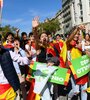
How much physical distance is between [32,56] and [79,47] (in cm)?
114

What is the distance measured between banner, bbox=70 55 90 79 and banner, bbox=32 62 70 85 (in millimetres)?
350

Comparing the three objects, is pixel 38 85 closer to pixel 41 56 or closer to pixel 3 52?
pixel 41 56

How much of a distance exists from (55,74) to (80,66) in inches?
35.4

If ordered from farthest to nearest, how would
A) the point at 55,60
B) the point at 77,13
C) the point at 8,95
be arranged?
Answer: 1. the point at 77,13
2. the point at 55,60
3. the point at 8,95

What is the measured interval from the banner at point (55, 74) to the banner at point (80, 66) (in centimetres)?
35

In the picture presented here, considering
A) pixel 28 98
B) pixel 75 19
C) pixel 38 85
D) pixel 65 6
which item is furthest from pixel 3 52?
pixel 65 6

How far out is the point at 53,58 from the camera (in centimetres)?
912

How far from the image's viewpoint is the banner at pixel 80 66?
9406 millimetres

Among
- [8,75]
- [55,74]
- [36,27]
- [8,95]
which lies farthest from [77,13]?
[8,75]

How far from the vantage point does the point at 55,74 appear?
8883mm

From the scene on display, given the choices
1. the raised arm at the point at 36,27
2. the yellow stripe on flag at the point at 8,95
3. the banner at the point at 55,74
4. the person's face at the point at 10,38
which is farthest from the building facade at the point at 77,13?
the yellow stripe on flag at the point at 8,95

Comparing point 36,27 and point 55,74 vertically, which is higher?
point 36,27

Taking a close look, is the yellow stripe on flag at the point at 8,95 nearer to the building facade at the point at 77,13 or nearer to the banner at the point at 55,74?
the banner at the point at 55,74

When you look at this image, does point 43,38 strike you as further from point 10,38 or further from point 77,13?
point 77,13
